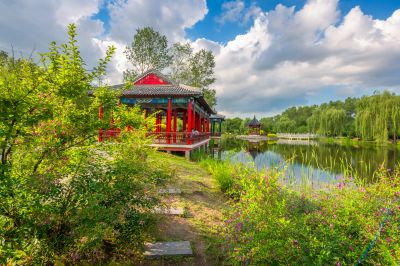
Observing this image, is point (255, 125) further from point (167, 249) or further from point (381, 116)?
point (167, 249)

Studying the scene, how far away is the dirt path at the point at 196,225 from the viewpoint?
9.50 feet

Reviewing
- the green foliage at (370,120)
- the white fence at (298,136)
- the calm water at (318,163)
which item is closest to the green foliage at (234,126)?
the white fence at (298,136)

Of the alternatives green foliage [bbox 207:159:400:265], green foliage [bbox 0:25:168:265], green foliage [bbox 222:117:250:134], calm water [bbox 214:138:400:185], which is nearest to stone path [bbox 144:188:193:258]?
green foliage [bbox 0:25:168:265]

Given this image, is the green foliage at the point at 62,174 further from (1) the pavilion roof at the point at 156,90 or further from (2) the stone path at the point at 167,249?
(1) the pavilion roof at the point at 156,90

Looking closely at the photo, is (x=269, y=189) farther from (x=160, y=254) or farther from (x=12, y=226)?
(x=12, y=226)

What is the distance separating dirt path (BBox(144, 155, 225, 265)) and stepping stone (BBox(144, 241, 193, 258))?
67mm

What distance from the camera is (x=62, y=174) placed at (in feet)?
7.39

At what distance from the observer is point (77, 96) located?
238cm

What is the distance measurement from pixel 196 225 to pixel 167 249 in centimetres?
97

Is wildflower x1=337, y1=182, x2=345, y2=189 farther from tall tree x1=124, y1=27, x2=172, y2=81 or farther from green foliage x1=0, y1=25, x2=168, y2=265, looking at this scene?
tall tree x1=124, y1=27, x2=172, y2=81

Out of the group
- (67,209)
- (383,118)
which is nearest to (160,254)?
(67,209)

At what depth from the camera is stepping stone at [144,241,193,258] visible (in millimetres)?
2812

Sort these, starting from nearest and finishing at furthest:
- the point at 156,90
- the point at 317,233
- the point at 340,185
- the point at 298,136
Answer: the point at 317,233 → the point at 340,185 → the point at 156,90 → the point at 298,136

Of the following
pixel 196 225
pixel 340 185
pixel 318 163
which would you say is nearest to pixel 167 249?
Result: pixel 196 225
